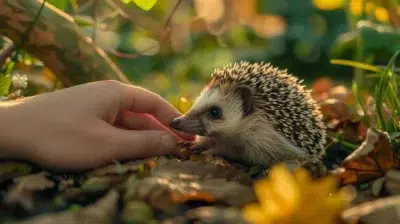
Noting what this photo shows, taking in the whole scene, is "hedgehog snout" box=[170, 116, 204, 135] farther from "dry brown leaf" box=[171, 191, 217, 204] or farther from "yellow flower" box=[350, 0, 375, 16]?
"yellow flower" box=[350, 0, 375, 16]

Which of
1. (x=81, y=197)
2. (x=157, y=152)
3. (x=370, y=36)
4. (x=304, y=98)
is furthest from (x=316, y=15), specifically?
(x=81, y=197)

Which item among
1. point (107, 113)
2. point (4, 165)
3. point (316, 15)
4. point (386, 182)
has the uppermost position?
point (386, 182)

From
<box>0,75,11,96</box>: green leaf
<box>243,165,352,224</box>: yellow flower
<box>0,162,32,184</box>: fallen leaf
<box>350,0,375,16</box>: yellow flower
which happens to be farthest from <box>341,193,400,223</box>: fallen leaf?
<box>350,0,375,16</box>: yellow flower

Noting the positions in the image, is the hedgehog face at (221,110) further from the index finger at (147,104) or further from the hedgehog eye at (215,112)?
the index finger at (147,104)

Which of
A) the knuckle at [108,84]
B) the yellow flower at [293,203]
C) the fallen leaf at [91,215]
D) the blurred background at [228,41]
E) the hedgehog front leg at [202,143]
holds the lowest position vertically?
the blurred background at [228,41]

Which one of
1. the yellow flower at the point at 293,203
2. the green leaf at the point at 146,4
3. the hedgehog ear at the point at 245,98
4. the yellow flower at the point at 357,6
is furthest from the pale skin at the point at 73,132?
the yellow flower at the point at 357,6

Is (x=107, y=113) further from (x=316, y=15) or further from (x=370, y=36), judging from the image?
(x=316, y=15)
